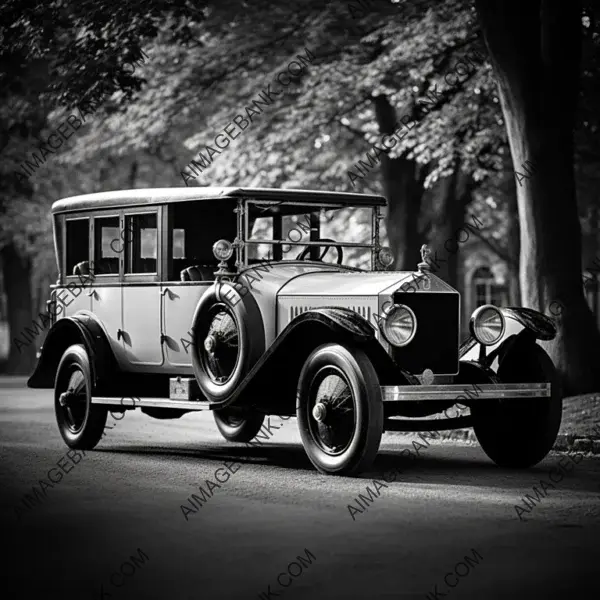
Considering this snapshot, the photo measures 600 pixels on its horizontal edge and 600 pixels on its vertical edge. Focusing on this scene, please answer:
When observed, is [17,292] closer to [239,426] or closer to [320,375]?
[239,426]

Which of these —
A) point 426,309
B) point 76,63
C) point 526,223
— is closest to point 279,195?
point 426,309

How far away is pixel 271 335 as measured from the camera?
11367mm

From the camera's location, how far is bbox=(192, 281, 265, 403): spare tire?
11.2 meters

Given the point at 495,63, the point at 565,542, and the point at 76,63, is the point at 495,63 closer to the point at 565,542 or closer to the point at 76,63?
the point at 76,63

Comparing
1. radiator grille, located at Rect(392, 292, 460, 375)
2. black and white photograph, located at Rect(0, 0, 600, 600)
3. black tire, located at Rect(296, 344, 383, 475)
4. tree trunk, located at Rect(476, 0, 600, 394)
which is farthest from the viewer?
tree trunk, located at Rect(476, 0, 600, 394)

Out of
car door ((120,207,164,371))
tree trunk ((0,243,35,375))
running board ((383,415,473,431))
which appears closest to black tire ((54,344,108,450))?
car door ((120,207,164,371))

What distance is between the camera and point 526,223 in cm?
1576

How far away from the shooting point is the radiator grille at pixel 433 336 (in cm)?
1081

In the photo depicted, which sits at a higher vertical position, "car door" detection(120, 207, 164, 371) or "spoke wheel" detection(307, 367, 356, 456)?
"car door" detection(120, 207, 164, 371)

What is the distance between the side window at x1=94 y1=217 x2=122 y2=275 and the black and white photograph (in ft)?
0.09

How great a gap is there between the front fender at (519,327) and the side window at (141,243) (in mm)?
2939

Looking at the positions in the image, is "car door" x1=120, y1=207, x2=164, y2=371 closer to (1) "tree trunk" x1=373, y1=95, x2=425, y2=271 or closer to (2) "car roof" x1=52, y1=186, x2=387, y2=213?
(2) "car roof" x1=52, y1=186, x2=387, y2=213

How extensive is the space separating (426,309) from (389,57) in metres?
11.8

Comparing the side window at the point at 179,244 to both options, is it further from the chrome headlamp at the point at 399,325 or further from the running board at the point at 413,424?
the running board at the point at 413,424
